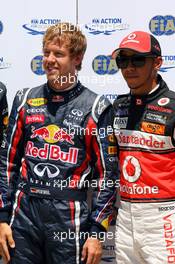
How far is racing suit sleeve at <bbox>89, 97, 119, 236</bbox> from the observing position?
6.04 ft

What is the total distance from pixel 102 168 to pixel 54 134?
0.26 metres

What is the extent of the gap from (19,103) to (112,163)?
50 cm

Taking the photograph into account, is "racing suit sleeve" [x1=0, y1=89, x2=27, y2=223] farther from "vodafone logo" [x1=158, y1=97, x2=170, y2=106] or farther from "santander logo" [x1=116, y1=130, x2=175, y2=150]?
"vodafone logo" [x1=158, y1=97, x2=170, y2=106]

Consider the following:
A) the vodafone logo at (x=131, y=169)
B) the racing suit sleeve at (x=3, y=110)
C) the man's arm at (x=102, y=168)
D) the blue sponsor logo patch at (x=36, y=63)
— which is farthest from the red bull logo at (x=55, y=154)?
the blue sponsor logo patch at (x=36, y=63)

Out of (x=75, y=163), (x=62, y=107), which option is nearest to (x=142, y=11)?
(x=62, y=107)

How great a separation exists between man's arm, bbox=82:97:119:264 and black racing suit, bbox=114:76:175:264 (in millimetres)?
62

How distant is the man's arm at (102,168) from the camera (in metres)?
1.84

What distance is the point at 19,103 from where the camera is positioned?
1932mm

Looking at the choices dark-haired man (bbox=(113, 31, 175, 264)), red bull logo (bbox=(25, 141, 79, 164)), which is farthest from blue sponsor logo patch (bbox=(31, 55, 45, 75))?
red bull logo (bbox=(25, 141, 79, 164))

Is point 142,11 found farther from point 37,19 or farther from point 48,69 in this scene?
point 48,69
